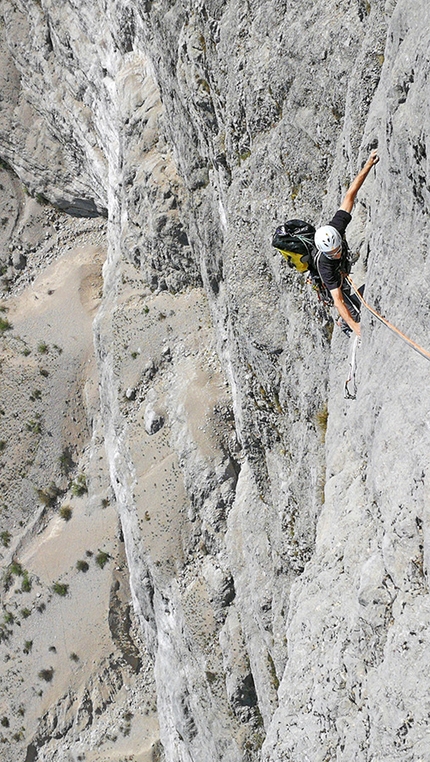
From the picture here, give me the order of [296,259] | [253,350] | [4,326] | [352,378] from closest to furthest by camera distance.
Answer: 1. [352,378]
2. [296,259]
3. [253,350]
4. [4,326]

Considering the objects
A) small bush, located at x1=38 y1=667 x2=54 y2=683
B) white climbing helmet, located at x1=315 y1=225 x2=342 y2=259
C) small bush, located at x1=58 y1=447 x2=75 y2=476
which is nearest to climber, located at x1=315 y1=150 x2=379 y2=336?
white climbing helmet, located at x1=315 y1=225 x2=342 y2=259

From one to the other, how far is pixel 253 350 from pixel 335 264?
5629mm

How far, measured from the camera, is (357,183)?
376 inches

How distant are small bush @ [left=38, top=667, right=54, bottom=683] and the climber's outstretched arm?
81.6 ft

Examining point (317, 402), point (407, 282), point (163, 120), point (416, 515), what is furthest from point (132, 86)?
point (416, 515)

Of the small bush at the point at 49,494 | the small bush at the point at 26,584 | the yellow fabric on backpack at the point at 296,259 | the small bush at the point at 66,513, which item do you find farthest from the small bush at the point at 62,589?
the yellow fabric on backpack at the point at 296,259

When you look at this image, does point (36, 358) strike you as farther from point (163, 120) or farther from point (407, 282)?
point (407, 282)

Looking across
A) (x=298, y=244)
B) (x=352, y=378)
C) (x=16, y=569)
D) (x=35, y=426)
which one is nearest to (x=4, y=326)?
(x=35, y=426)

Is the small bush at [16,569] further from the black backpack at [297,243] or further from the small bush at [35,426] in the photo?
the black backpack at [297,243]

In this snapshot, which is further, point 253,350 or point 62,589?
point 62,589

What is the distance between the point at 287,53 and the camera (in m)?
12.7

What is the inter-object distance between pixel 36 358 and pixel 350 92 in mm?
22894

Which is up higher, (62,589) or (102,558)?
(102,558)

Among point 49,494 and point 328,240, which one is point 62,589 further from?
point 328,240
